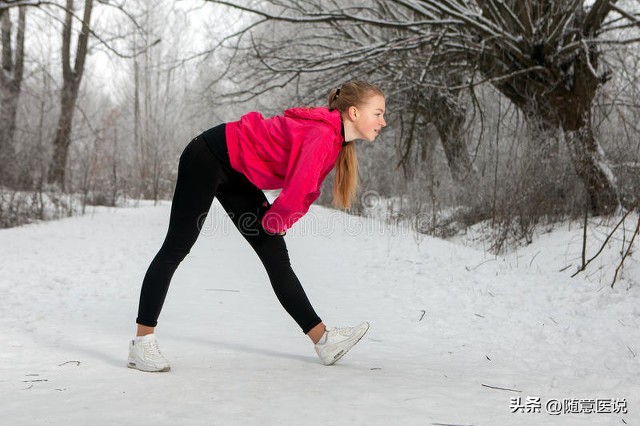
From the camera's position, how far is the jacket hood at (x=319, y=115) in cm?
232

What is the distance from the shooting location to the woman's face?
2.41 meters

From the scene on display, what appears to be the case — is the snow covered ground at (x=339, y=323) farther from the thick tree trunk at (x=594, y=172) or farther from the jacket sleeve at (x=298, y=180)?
the jacket sleeve at (x=298, y=180)

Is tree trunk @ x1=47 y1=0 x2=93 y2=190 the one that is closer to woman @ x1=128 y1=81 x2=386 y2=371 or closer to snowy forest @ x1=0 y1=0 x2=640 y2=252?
snowy forest @ x1=0 y1=0 x2=640 y2=252

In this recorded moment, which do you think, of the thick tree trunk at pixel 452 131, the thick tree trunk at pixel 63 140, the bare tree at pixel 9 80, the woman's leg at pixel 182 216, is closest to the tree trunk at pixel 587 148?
the thick tree trunk at pixel 452 131

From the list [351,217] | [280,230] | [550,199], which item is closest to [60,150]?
[351,217]

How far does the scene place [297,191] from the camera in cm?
222

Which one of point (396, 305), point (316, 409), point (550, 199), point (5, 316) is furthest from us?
point (550, 199)

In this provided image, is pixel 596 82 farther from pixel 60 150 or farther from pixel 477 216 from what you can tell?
pixel 60 150

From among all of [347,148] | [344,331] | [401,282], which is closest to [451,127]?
[401,282]

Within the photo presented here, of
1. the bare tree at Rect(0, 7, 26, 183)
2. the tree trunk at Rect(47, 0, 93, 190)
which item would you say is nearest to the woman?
the bare tree at Rect(0, 7, 26, 183)

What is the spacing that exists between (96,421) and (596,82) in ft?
21.3

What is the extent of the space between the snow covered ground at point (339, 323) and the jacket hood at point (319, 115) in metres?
1.06

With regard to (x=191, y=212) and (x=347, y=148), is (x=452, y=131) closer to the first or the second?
(x=347, y=148)

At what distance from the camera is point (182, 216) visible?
232cm
